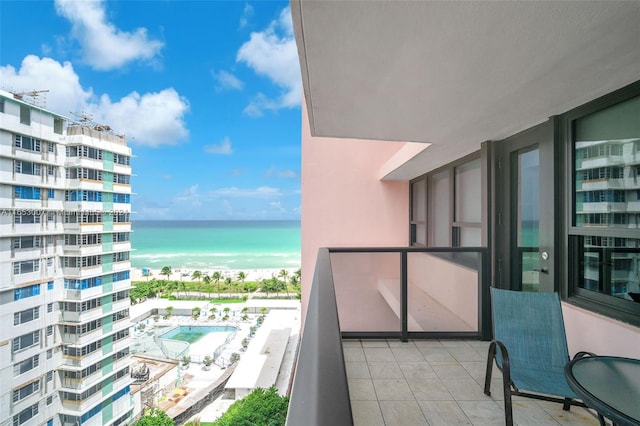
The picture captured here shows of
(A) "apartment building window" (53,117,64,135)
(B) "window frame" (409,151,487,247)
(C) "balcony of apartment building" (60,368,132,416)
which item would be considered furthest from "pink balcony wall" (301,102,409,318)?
(C) "balcony of apartment building" (60,368,132,416)

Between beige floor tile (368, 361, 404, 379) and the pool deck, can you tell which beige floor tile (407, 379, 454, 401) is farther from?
the pool deck

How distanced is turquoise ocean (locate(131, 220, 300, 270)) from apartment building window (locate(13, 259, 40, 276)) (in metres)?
14.3

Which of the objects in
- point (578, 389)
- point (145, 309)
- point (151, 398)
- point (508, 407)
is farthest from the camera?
point (145, 309)

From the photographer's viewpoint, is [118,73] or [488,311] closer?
[488,311]

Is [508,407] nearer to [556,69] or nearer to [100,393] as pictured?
[556,69]

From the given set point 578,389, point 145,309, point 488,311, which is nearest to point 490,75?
point 578,389

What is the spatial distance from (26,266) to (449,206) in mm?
10961

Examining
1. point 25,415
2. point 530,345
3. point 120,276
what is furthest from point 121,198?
point 530,345

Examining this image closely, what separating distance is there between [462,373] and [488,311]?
3.28ft

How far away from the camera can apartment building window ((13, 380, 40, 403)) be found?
8.84 metres

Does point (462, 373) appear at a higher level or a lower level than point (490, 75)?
lower

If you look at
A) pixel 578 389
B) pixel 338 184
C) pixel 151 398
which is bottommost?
pixel 151 398

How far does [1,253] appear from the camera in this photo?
803cm

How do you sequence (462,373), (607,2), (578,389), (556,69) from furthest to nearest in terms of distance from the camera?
(462,373) < (556,69) < (578,389) < (607,2)
